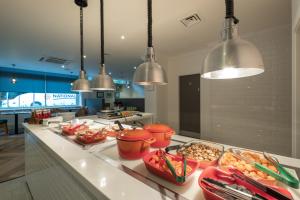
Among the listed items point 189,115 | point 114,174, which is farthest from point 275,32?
point 114,174

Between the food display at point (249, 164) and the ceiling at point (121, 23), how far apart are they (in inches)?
71.4

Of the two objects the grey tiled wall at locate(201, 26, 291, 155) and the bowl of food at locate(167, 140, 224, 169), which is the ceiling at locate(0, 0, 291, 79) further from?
the bowl of food at locate(167, 140, 224, 169)

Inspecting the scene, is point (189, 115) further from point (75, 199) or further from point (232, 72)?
point (75, 199)

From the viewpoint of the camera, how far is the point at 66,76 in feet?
22.5

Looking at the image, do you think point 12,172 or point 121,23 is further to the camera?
point 12,172

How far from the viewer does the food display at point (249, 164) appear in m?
0.67

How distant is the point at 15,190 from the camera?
203 cm

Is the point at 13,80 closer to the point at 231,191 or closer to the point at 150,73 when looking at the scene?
the point at 150,73

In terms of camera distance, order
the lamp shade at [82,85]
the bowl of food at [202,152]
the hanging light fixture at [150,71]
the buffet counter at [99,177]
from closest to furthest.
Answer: the buffet counter at [99,177], the bowl of food at [202,152], the hanging light fixture at [150,71], the lamp shade at [82,85]

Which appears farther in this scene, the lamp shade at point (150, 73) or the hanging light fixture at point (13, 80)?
the hanging light fixture at point (13, 80)

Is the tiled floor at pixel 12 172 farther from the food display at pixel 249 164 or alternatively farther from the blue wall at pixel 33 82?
the blue wall at pixel 33 82

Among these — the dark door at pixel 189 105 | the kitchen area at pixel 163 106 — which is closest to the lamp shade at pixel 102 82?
the kitchen area at pixel 163 106

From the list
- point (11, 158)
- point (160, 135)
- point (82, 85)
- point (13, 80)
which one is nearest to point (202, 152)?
point (160, 135)

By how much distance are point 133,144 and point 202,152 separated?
16.9 inches
